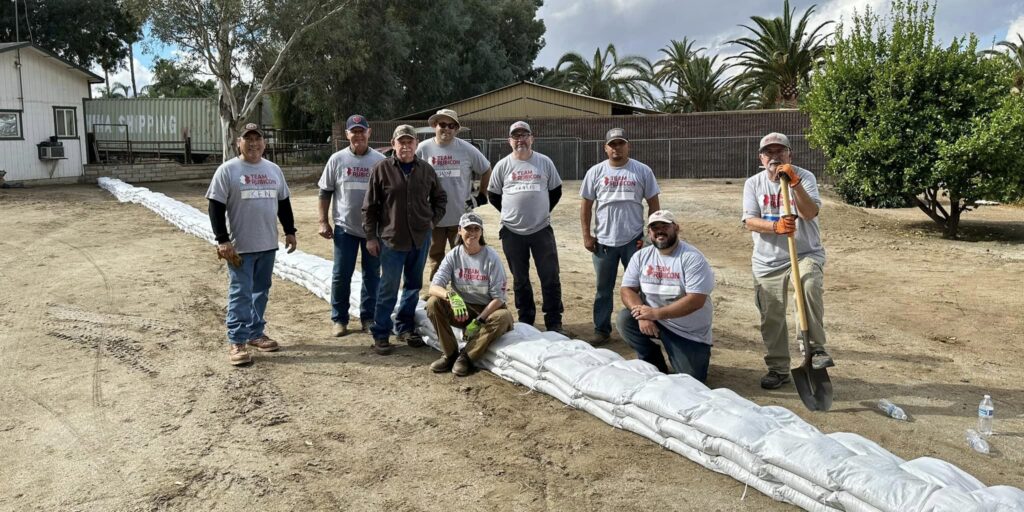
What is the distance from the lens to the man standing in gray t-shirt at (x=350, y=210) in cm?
627

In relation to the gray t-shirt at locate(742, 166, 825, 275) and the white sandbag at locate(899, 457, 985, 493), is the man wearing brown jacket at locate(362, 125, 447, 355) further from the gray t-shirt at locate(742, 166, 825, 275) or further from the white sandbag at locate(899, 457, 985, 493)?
the white sandbag at locate(899, 457, 985, 493)

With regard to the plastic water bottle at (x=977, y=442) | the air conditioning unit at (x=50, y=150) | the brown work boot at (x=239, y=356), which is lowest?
the plastic water bottle at (x=977, y=442)

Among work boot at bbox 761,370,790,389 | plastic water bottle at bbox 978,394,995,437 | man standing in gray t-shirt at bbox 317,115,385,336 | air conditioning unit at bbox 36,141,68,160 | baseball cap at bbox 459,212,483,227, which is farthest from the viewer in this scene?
air conditioning unit at bbox 36,141,68,160

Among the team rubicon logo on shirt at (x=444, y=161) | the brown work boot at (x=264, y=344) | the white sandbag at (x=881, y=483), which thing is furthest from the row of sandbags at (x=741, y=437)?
the brown work boot at (x=264, y=344)

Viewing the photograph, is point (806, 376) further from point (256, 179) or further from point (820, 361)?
point (256, 179)

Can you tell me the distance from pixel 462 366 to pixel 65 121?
1004 inches

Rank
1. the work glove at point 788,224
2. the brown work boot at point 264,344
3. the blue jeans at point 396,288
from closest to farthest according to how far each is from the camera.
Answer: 1. the work glove at point 788,224
2. the blue jeans at point 396,288
3. the brown work boot at point 264,344

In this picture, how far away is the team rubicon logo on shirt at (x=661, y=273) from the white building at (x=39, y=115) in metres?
24.3

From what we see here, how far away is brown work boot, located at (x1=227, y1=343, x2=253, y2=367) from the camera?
574cm

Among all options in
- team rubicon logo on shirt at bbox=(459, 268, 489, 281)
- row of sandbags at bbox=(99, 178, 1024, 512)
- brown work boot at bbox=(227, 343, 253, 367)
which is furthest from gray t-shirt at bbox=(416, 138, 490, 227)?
brown work boot at bbox=(227, 343, 253, 367)

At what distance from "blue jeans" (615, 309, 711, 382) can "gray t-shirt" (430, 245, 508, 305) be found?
3.00 feet

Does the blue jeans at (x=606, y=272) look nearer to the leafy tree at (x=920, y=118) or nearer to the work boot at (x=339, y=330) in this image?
the work boot at (x=339, y=330)

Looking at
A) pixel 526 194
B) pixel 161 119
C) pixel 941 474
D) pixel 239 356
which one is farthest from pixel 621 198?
pixel 161 119

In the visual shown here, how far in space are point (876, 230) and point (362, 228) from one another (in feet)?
36.3
